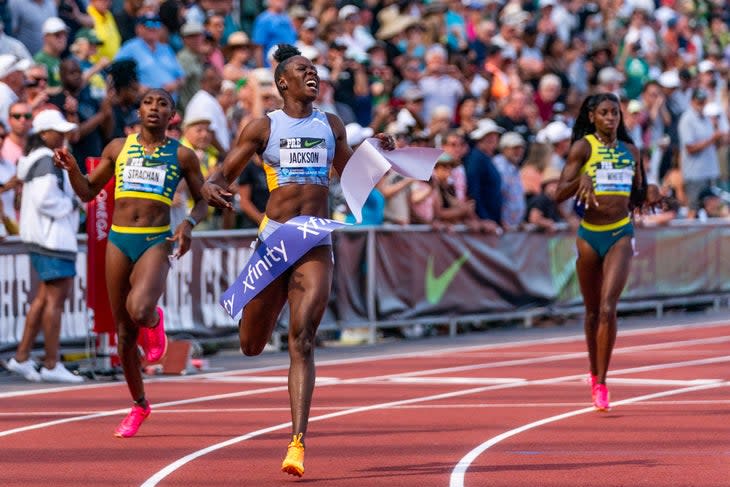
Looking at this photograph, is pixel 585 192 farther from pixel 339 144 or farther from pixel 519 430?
pixel 339 144

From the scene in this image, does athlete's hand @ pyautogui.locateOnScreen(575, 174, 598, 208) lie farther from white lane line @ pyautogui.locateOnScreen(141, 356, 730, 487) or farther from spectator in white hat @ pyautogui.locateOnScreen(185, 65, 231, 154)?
spectator in white hat @ pyautogui.locateOnScreen(185, 65, 231, 154)

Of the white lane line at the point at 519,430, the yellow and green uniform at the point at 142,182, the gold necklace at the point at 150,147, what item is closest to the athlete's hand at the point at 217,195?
the white lane line at the point at 519,430

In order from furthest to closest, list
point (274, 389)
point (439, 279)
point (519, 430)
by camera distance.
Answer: point (439, 279), point (274, 389), point (519, 430)

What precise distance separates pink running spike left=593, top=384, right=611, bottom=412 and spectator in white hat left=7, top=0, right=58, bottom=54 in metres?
9.31

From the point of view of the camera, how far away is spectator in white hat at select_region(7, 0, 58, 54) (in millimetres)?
19172

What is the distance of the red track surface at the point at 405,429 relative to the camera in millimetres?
9438

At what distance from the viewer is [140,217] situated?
1160 centimetres

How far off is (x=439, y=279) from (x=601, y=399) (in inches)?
310

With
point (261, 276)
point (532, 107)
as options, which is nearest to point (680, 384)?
point (261, 276)

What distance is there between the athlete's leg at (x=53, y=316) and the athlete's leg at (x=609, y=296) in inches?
192

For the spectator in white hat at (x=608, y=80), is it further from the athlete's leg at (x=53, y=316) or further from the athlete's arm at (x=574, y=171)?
the athlete's arm at (x=574, y=171)

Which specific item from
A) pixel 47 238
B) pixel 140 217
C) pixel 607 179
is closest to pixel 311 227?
pixel 140 217

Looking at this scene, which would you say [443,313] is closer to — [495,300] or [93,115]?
→ [495,300]

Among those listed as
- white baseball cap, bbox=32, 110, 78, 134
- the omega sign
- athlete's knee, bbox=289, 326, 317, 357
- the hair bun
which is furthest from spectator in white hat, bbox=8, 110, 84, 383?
athlete's knee, bbox=289, 326, 317, 357
